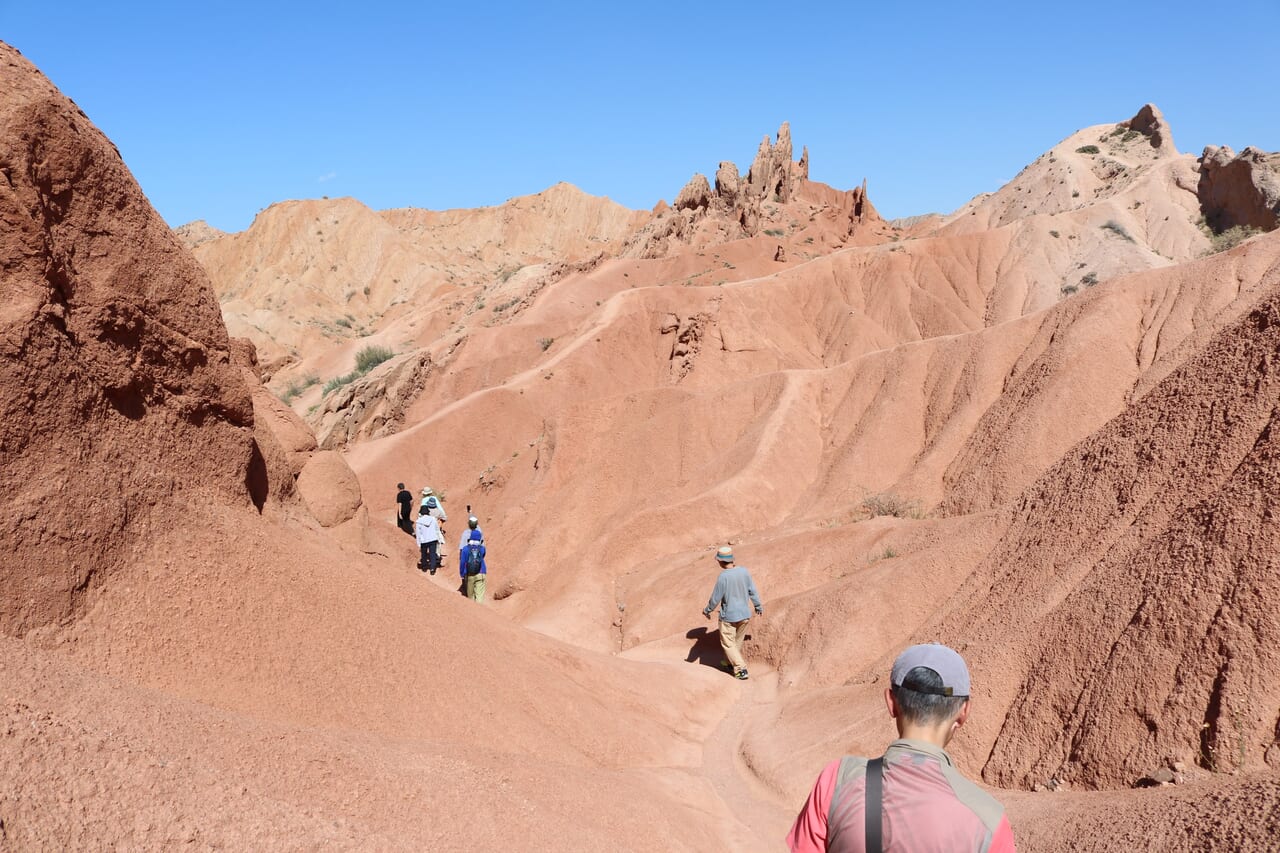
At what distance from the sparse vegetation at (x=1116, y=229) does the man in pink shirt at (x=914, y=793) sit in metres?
40.2

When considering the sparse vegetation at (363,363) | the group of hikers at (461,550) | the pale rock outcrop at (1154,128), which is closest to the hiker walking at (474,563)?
the group of hikers at (461,550)

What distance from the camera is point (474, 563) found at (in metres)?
13.0

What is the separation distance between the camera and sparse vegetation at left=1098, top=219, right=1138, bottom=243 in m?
37.2

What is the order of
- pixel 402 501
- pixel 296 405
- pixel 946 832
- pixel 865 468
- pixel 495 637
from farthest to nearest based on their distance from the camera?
pixel 296 405 < pixel 865 468 < pixel 402 501 < pixel 495 637 < pixel 946 832

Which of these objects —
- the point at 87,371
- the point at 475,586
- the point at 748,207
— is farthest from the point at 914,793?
the point at 748,207

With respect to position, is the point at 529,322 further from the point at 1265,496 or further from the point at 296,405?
the point at 1265,496

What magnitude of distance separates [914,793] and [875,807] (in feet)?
0.36

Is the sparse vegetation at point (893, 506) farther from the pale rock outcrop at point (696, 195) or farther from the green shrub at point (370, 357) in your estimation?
the pale rock outcrop at point (696, 195)

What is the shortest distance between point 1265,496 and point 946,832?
5.13 meters

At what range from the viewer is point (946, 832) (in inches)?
90.6

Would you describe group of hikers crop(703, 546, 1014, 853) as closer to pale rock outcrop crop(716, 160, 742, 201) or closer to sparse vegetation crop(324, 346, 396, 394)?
sparse vegetation crop(324, 346, 396, 394)

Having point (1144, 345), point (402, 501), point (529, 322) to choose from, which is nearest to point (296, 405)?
point (529, 322)

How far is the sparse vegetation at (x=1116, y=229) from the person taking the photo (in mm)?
37228

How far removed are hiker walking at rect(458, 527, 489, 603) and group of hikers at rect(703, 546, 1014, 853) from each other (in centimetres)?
1088
